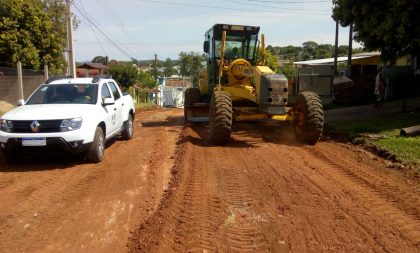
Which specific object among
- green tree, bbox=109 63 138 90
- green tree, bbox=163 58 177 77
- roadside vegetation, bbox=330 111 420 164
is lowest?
roadside vegetation, bbox=330 111 420 164

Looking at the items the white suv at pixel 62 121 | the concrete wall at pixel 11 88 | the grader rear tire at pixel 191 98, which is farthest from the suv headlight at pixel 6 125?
the concrete wall at pixel 11 88

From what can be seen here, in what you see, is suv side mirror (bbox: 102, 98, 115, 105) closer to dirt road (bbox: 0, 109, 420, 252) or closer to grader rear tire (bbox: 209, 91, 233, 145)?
dirt road (bbox: 0, 109, 420, 252)

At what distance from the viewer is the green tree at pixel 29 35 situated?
66.4 ft

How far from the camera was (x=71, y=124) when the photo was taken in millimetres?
8625

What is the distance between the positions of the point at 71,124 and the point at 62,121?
0.17 m

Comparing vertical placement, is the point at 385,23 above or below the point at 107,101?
above

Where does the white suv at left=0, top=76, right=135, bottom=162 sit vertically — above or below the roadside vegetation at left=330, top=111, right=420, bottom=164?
above

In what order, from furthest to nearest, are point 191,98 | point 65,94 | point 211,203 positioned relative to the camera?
point 191,98 → point 65,94 → point 211,203

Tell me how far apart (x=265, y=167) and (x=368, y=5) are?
813cm

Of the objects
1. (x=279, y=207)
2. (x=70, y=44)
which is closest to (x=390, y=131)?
(x=279, y=207)

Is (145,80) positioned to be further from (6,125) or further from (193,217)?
(193,217)

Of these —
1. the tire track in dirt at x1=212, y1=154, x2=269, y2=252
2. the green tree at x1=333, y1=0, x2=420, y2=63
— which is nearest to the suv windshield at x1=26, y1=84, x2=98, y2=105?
the tire track in dirt at x1=212, y1=154, x2=269, y2=252

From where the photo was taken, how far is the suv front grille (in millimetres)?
8516

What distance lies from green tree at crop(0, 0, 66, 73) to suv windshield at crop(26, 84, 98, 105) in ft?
37.0
